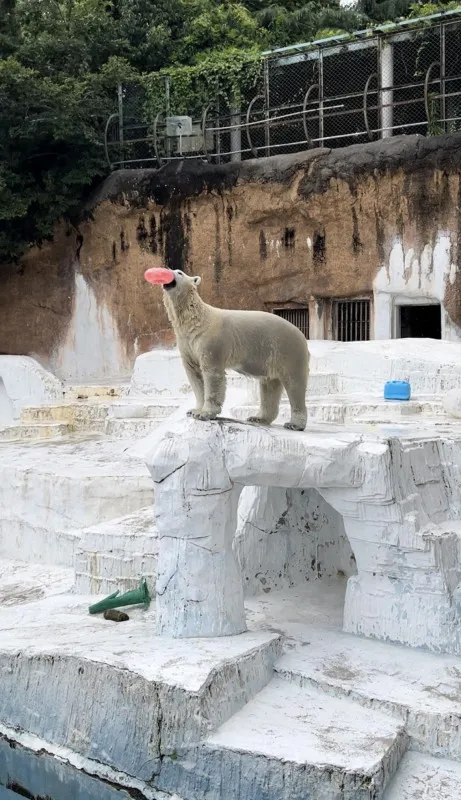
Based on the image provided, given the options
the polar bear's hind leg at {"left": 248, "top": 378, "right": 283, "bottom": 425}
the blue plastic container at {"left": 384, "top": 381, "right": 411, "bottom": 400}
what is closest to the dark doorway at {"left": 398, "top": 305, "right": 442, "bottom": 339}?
the blue plastic container at {"left": 384, "top": 381, "right": 411, "bottom": 400}

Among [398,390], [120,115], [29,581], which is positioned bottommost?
[29,581]

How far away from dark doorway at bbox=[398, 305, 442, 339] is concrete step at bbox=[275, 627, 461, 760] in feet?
31.6

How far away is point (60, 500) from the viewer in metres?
8.80

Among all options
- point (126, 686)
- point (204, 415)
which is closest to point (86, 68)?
point (204, 415)

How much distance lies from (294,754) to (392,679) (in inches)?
35.8

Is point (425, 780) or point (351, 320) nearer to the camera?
point (425, 780)

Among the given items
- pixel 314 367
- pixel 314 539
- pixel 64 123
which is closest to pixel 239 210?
pixel 64 123

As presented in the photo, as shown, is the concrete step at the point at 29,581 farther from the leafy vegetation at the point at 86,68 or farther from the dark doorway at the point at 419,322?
the leafy vegetation at the point at 86,68

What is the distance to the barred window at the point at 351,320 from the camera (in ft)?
49.0

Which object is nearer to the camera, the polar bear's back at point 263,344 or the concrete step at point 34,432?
the polar bear's back at point 263,344

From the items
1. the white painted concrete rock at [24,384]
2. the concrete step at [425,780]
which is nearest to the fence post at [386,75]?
the white painted concrete rock at [24,384]

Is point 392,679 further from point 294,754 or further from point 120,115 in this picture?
point 120,115

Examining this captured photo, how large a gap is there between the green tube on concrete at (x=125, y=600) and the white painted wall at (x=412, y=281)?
8271mm

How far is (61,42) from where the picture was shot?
1669 cm
